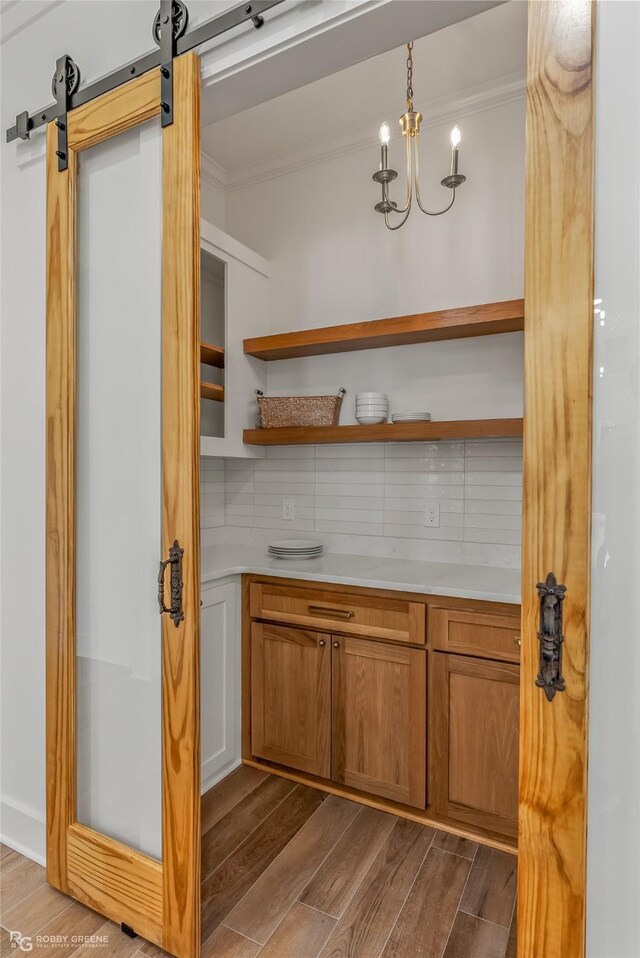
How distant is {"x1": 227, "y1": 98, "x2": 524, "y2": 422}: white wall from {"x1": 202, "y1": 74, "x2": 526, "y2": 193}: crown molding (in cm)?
3

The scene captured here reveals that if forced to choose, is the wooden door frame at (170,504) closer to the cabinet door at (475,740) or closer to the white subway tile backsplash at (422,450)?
the cabinet door at (475,740)

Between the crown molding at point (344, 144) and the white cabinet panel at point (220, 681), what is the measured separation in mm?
2174

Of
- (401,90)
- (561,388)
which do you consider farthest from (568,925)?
(401,90)

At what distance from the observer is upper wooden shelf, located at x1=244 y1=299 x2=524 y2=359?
209 cm

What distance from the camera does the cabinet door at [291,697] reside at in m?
2.23

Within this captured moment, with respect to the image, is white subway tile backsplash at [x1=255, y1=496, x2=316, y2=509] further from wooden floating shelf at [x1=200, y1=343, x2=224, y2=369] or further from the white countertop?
wooden floating shelf at [x1=200, y1=343, x2=224, y2=369]

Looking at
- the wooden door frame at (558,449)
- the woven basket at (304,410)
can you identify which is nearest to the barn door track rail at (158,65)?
the wooden door frame at (558,449)

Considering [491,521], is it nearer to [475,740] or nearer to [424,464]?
[424,464]

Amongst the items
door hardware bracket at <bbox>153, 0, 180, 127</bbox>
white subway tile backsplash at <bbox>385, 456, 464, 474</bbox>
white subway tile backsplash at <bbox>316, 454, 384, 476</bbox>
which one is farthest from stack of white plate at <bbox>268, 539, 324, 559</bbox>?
door hardware bracket at <bbox>153, 0, 180, 127</bbox>

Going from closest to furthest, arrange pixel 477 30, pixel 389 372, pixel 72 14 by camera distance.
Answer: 1. pixel 72 14
2. pixel 477 30
3. pixel 389 372

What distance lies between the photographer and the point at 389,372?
2582mm

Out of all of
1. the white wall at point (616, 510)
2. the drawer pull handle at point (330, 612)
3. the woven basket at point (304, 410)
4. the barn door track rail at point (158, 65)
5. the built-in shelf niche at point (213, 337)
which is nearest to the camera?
the white wall at point (616, 510)

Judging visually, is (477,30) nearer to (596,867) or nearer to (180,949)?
(596,867)

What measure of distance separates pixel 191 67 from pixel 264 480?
1.89 metres
